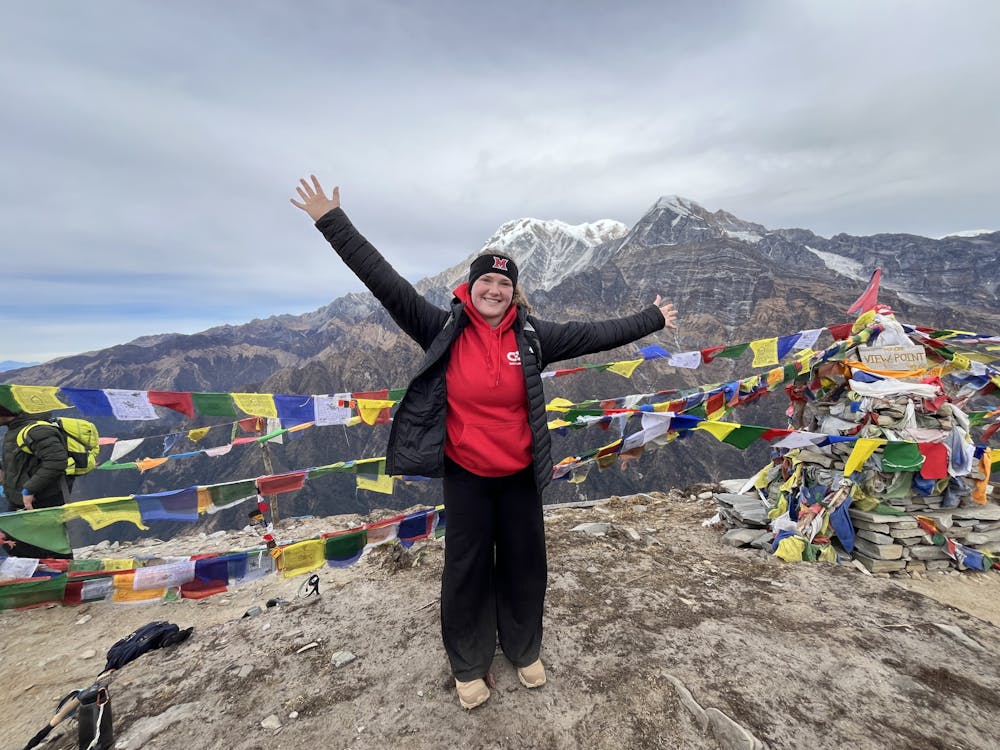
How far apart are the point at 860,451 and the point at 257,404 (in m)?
9.51

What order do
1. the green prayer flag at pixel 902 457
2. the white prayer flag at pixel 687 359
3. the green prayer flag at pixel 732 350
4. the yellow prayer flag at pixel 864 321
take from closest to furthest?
the green prayer flag at pixel 902 457, the yellow prayer flag at pixel 864 321, the green prayer flag at pixel 732 350, the white prayer flag at pixel 687 359

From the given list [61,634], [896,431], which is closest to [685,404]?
[896,431]

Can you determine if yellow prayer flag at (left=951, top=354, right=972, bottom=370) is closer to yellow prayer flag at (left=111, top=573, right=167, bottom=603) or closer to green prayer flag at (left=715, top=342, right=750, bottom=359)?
green prayer flag at (left=715, top=342, right=750, bottom=359)

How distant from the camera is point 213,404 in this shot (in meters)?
7.32

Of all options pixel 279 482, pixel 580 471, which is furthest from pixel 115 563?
pixel 580 471

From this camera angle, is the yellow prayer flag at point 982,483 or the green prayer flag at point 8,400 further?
the yellow prayer flag at point 982,483

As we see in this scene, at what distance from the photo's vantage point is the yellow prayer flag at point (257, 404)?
758 cm

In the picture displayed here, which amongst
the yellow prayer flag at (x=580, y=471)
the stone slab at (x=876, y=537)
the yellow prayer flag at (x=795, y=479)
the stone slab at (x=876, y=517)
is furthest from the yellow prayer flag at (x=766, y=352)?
the yellow prayer flag at (x=580, y=471)

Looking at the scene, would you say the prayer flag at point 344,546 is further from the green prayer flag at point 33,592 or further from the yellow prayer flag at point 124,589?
the green prayer flag at point 33,592

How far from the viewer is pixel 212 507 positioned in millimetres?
5543

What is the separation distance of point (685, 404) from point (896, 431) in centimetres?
266

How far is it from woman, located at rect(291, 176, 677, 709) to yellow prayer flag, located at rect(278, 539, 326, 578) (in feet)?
7.87

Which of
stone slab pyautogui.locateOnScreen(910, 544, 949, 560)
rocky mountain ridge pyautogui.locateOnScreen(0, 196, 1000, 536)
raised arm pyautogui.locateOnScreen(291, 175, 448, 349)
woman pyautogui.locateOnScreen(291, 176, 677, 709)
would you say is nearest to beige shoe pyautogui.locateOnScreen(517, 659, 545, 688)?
woman pyautogui.locateOnScreen(291, 176, 677, 709)

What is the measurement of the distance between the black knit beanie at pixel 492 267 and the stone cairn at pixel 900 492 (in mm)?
5676
